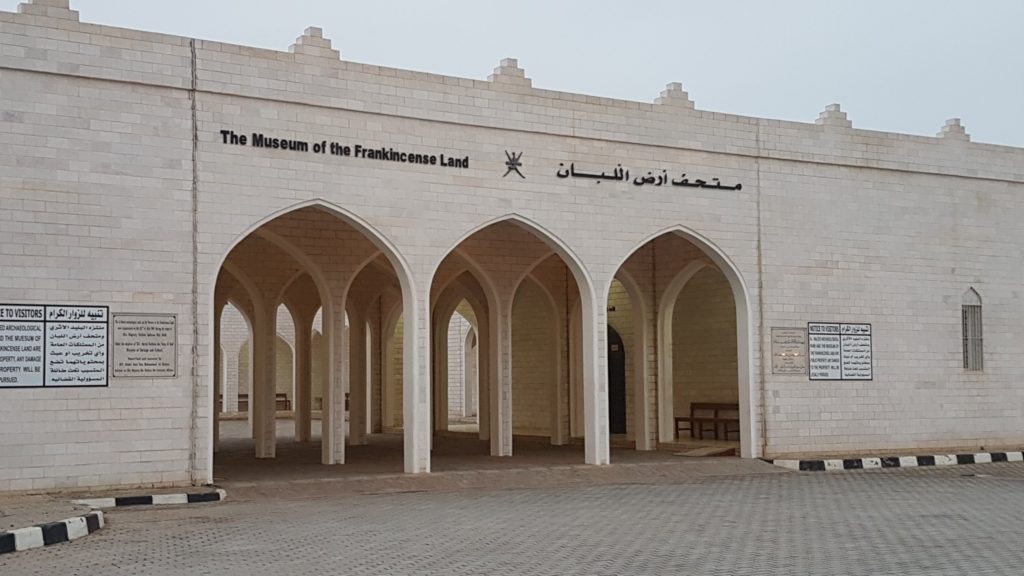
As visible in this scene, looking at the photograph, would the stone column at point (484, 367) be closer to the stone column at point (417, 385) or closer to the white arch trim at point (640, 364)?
the white arch trim at point (640, 364)

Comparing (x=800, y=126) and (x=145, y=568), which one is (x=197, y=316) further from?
(x=800, y=126)

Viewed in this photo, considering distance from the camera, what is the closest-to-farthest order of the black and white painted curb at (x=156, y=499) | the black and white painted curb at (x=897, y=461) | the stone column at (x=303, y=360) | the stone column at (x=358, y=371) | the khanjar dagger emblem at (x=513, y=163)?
the black and white painted curb at (x=156, y=499)
the khanjar dagger emblem at (x=513, y=163)
the black and white painted curb at (x=897, y=461)
the stone column at (x=303, y=360)
the stone column at (x=358, y=371)

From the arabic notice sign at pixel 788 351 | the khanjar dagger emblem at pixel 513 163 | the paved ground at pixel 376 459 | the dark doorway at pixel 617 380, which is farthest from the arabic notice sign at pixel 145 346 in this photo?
the dark doorway at pixel 617 380

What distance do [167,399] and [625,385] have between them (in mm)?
11431

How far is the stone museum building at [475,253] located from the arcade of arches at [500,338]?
59 mm

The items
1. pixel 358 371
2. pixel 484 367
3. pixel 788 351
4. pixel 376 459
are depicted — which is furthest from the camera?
pixel 358 371

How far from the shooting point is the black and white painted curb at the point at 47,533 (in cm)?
835

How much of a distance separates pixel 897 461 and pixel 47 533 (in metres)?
11.5

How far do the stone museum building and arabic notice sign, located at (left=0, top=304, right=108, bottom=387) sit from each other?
0.02 meters

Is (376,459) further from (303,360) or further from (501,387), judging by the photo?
(303,360)

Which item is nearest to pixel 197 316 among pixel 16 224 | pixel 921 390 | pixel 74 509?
pixel 16 224

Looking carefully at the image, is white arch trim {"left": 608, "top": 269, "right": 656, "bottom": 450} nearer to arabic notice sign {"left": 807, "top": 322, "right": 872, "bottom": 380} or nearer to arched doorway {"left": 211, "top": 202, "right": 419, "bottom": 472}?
arabic notice sign {"left": 807, "top": 322, "right": 872, "bottom": 380}

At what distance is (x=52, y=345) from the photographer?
38.8 ft

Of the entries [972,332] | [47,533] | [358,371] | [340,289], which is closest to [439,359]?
[358,371]
